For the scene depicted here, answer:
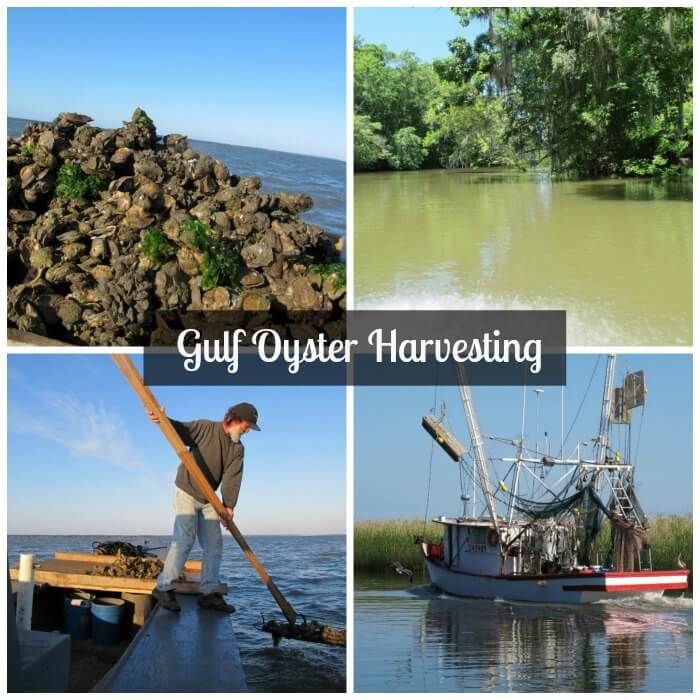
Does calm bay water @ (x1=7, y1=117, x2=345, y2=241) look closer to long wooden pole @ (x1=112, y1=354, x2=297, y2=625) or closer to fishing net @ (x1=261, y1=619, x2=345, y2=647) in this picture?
long wooden pole @ (x1=112, y1=354, x2=297, y2=625)

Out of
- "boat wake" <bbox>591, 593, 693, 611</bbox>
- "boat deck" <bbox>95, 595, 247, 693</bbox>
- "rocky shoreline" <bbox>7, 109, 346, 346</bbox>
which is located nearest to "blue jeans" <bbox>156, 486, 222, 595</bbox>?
"boat deck" <bbox>95, 595, 247, 693</bbox>

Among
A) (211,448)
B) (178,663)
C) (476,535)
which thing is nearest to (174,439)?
(211,448)

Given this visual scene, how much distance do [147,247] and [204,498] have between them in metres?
2.67

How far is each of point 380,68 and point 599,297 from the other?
434 cm

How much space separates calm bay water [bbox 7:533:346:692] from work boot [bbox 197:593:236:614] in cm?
47

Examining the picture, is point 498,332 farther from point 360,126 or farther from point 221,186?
point 360,126

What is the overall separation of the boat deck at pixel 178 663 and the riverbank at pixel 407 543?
6.22 feet

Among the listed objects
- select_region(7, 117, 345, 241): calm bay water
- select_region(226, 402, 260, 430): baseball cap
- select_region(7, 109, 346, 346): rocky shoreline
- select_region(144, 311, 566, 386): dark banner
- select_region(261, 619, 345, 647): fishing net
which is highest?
select_region(7, 117, 345, 241): calm bay water

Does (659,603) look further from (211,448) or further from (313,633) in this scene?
(211,448)

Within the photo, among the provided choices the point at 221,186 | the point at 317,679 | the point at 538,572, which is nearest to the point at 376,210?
the point at 221,186

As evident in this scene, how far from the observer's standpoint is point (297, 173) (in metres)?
9.15

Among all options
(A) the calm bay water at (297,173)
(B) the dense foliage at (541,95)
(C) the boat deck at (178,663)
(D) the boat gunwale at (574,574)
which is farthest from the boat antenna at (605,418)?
(B) the dense foliage at (541,95)

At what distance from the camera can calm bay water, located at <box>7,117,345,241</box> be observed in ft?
28.8

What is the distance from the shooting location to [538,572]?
950 centimetres
